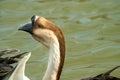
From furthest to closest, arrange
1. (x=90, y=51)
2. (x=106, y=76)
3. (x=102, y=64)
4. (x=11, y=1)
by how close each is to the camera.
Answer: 1. (x=11, y=1)
2. (x=90, y=51)
3. (x=102, y=64)
4. (x=106, y=76)

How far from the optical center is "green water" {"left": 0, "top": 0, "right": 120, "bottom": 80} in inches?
325

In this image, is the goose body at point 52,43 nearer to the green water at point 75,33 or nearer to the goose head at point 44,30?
the goose head at point 44,30

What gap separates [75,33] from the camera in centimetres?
999

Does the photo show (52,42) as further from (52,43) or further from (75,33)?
(75,33)

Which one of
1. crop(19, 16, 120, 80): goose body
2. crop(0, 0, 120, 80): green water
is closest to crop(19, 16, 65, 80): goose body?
crop(19, 16, 120, 80): goose body

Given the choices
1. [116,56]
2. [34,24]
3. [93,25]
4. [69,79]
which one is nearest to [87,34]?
[93,25]

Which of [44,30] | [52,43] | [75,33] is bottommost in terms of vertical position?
[75,33]

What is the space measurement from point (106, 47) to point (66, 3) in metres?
3.03

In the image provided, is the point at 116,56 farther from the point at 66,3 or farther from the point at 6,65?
the point at 66,3

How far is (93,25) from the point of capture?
10.3 m

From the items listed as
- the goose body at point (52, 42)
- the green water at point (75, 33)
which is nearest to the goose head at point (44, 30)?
the goose body at point (52, 42)

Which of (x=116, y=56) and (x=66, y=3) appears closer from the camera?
(x=116, y=56)

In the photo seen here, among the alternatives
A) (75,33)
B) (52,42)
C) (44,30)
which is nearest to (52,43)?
(52,42)

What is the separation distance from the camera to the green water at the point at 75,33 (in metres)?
8.26
